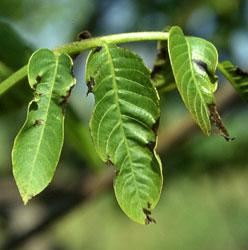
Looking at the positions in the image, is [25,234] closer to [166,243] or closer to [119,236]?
[166,243]

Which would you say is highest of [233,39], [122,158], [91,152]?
[122,158]

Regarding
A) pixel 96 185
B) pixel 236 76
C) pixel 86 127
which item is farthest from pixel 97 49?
pixel 96 185

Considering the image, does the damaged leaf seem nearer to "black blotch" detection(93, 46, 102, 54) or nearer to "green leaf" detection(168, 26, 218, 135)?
"green leaf" detection(168, 26, 218, 135)

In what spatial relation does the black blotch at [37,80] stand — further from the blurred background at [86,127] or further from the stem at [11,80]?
the blurred background at [86,127]

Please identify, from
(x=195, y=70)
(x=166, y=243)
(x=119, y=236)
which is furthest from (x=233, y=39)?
(x=119, y=236)

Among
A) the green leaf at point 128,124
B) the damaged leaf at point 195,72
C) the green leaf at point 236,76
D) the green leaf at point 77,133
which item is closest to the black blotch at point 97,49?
the green leaf at point 128,124

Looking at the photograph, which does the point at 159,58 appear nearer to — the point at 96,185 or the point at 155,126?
the point at 155,126
